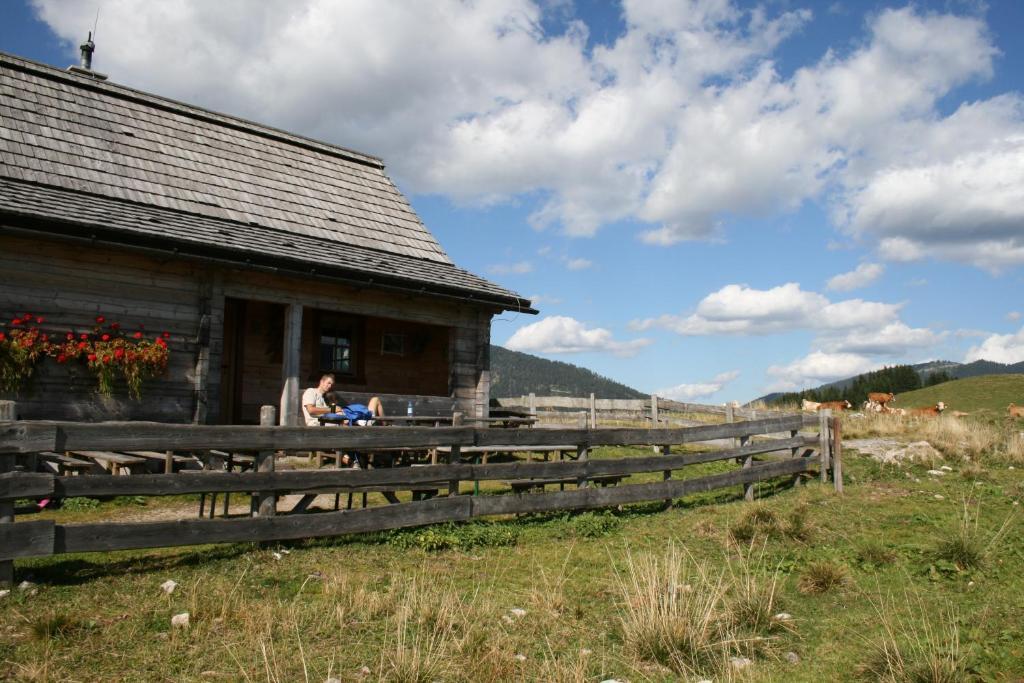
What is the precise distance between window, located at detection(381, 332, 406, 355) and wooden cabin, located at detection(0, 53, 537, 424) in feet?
0.10

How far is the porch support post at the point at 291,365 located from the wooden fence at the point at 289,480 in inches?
199

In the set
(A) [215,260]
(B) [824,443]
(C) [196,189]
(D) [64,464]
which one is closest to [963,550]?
(B) [824,443]

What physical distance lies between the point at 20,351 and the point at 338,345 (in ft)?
20.6

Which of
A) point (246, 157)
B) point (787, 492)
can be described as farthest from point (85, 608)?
point (246, 157)

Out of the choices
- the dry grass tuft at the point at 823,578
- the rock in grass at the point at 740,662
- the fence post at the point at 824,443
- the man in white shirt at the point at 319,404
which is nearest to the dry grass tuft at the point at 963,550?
the dry grass tuft at the point at 823,578

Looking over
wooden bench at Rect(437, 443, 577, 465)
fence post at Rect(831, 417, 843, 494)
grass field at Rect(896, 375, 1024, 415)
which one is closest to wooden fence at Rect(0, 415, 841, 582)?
wooden bench at Rect(437, 443, 577, 465)

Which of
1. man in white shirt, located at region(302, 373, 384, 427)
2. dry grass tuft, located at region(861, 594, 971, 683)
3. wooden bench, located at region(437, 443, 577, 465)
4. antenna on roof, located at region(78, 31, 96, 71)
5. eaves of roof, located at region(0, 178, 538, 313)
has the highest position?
antenna on roof, located at region(78, 31, 96, 71)

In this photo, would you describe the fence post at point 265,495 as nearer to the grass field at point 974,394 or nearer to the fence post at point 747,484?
the fence post at point 747,484

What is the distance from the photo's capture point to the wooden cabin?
10.4m

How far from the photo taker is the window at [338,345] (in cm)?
Result: 1511

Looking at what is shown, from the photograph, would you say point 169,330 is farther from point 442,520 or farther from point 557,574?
point 557,574

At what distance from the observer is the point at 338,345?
15352mm

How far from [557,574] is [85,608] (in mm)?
3362

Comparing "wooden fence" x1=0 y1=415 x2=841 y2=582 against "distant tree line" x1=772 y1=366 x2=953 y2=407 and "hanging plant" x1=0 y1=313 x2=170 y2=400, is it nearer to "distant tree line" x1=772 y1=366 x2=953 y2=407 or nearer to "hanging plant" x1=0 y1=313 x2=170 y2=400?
"hanging plant" x1=0 y1=313 x2=170 y2=400
